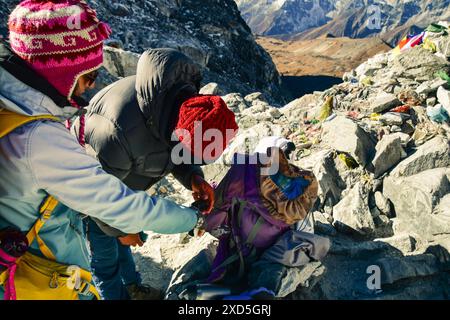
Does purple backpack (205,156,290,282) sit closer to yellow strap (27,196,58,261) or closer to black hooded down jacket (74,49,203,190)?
black hooded down jacket (74,49,203,190)

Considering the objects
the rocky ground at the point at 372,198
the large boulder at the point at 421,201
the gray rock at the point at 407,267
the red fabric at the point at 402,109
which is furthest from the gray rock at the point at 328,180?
the red fabric at the point at 402,109

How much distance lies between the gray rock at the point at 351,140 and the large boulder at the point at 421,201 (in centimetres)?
60

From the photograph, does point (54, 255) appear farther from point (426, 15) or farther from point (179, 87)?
point (426, 15)

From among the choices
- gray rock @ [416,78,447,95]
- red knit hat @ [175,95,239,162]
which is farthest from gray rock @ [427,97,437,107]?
red knit hat @ [175,95,239,162]

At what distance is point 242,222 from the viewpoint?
2.98m

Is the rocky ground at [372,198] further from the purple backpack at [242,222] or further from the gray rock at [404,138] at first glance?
the purple backpack at [242,222]

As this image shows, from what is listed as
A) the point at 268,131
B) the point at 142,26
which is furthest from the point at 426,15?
the point at 268,131

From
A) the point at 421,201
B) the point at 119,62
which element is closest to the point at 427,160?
the point at 421,201

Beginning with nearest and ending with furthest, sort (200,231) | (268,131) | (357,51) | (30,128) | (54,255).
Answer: (30,128), (54,255), (200,231), (268,131), (357,51)

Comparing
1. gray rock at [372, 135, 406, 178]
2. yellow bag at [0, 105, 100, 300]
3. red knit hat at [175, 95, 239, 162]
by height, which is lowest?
gray rock at [372, 135, 406, 178]

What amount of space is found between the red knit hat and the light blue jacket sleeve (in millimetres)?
362

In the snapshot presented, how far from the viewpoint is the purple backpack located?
2957 mm

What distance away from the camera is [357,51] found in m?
56.3

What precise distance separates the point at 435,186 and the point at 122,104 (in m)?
3.27
